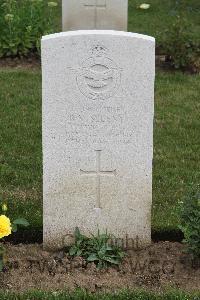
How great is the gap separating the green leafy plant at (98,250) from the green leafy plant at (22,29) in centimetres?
440

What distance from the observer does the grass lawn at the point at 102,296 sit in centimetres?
438

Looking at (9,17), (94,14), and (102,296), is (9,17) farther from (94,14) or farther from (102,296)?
(102,296)

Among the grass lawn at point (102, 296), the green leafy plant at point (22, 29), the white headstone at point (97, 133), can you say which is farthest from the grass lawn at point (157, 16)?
the grass lawn at point (102, 296)

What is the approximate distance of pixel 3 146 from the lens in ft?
21.5

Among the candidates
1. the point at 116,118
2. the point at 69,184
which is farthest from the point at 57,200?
the point at 116,118

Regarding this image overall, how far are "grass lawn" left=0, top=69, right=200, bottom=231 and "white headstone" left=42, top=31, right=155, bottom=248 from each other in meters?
0.40

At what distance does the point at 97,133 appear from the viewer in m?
4.71

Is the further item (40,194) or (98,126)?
(40,194)

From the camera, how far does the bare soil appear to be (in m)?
4.58

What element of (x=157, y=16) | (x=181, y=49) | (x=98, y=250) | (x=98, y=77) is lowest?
(x=98, y=250)

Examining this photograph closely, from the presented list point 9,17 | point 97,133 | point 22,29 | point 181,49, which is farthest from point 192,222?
point 22,29

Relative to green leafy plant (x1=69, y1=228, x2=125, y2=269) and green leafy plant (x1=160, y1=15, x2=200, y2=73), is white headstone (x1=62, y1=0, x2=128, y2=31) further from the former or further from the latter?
green leafy plant (x1=69, y1=228, x2=125, y2=269)

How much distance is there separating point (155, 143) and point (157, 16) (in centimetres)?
465

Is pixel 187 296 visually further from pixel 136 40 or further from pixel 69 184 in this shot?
pixel 136 40
